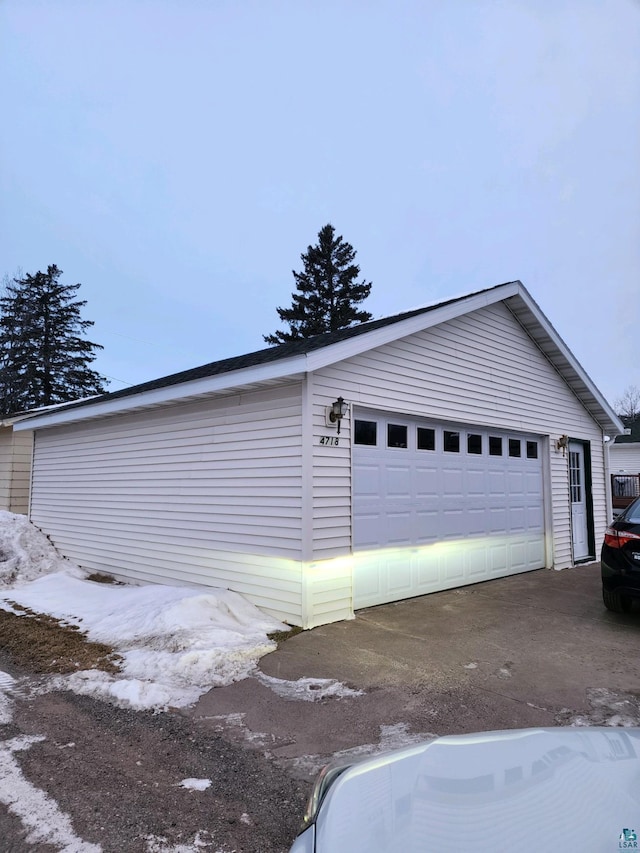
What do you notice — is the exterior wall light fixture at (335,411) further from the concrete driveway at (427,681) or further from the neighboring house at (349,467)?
the concrete driveway at (427,681)

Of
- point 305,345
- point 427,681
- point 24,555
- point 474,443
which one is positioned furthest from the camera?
point 24,555

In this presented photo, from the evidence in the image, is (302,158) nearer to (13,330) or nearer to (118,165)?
(118,165)

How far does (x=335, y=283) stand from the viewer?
3331cm

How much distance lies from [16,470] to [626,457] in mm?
25843

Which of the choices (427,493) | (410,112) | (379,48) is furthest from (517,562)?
(410,112)

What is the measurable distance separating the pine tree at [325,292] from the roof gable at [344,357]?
22595 millimetres

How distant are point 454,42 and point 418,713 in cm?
1468

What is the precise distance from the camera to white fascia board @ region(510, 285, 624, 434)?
Answer: 347 inches

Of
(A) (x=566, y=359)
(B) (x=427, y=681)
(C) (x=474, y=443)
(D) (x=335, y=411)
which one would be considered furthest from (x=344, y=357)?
(A) (x=566, y=359)

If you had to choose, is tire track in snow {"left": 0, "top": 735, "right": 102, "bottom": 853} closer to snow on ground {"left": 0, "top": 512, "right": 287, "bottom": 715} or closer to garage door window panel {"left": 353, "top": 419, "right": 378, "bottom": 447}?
snow on ground {"left": 0, "top": 512, "right": 287, "bottom": 715}

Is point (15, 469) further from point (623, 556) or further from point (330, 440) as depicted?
point (623, 556)

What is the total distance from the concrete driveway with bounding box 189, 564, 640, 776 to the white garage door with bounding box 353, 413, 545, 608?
2.26 feet

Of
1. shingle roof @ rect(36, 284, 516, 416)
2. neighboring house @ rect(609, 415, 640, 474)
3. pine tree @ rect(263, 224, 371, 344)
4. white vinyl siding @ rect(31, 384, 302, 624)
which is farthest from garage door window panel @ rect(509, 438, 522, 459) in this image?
pine tree @ rect(263, 224, 371, 344)

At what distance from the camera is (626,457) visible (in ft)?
80.0
